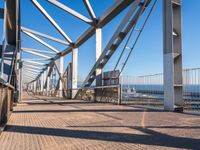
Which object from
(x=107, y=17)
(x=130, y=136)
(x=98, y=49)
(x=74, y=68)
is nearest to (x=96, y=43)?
(x=98, y=49)

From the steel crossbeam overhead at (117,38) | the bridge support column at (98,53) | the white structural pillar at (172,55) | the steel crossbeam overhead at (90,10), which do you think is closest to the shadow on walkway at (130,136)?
the white structural pillar at (172,55)

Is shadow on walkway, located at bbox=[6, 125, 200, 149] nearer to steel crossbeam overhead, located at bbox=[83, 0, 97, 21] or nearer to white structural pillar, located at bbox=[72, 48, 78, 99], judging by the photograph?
steel crossbeam overhead, located at bbox=[83, 0, 97, 21]

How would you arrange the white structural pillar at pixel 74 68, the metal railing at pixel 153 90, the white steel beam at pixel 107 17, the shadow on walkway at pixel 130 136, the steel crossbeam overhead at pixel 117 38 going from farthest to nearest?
the white structural pillar at pixel 74 68 < the white steel beam at pixel 107 17 < the steel crossbeam overhead at pixel 117 38 < the metal railing at pixel 153 90 < the shadow on walkway at pixel 130 136

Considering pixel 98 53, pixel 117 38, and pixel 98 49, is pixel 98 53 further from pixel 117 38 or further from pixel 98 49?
pixel 117 38

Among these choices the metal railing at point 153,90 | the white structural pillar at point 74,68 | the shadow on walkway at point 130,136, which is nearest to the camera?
the shadow on walkway at point 130,136

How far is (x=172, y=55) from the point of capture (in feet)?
25.2

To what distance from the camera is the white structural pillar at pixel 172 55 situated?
302 inches

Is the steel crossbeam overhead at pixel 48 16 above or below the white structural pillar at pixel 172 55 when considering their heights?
above

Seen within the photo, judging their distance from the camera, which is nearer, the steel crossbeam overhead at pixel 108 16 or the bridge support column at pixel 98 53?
the steel crossbeam overhead at pixel 108 16

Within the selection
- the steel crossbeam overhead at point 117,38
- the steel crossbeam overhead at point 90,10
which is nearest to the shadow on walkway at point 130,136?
the steel crossbeam overhead at point 117,38

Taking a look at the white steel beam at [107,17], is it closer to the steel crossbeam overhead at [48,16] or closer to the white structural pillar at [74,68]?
the white structural pillar at [74,68]

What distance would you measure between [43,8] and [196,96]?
35.8ft

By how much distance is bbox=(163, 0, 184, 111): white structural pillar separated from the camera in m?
7.66

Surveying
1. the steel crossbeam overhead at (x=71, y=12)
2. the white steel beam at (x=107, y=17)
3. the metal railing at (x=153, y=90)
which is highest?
the steel crossbeam overhead at (x=71, y=12)
